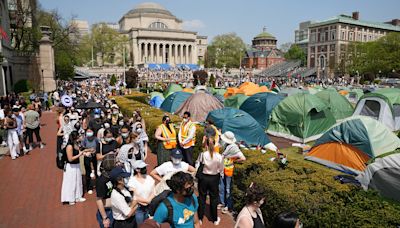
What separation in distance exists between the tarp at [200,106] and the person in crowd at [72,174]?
872 centimetres

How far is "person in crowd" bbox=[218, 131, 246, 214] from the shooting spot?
638cm

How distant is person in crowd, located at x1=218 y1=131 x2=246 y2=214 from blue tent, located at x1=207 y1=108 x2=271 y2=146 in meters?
4.76

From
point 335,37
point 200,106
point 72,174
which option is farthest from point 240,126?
point 335,37

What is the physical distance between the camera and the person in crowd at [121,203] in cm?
400

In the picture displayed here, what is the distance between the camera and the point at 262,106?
15.7 m

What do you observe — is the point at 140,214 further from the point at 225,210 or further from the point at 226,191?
the point at 225,210

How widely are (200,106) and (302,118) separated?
498 centimetres

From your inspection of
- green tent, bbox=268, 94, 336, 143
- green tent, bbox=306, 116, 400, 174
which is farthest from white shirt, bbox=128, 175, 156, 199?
green tent, bbox=268, 94, 336, 143

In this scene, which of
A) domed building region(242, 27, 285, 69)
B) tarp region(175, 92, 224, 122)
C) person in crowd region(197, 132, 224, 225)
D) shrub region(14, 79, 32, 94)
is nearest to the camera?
person in crowd region(197, 132, 224, 225)

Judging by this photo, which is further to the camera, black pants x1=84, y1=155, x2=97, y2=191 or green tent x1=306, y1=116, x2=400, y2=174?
green tent x1=306, y1=116, x2=400, y2=174

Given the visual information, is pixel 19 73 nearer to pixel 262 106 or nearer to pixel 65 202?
pixel 262 106

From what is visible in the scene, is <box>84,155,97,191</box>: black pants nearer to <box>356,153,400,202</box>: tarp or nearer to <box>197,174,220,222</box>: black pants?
<box>197,174,220,222</box>: black pants

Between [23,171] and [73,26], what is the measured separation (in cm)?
3660

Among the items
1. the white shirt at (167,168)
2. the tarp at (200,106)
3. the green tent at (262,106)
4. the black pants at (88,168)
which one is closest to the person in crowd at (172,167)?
the white shirt at (167,168)
